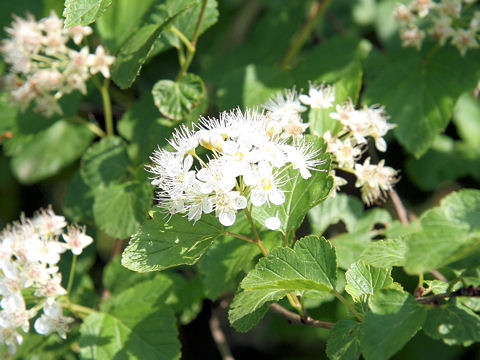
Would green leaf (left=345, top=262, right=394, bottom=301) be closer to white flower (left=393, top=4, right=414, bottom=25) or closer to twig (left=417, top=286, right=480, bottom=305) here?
twig (left=417, top=286, right=480, bottom=305)

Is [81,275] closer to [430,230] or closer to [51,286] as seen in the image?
A: [51,286]

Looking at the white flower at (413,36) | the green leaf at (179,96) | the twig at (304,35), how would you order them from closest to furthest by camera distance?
1. the green leaf at (179,96)
2. the white flower at (413,36)
3. the twig at (304,35)

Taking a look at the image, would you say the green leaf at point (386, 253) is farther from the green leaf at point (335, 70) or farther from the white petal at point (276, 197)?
the green leaf at point (335, 70)

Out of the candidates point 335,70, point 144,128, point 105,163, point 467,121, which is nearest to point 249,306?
point 105,163

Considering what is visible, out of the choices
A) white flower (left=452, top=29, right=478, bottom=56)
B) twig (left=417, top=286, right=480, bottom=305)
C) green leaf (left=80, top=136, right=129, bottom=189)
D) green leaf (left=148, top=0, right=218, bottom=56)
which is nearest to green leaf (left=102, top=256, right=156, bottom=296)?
green leaf (left=80, top=136, right=129, bottom=189)

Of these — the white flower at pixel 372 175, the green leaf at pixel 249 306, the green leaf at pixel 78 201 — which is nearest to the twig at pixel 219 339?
the green leaf at pixel 78 201

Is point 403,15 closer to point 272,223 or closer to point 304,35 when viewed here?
point 304,35
